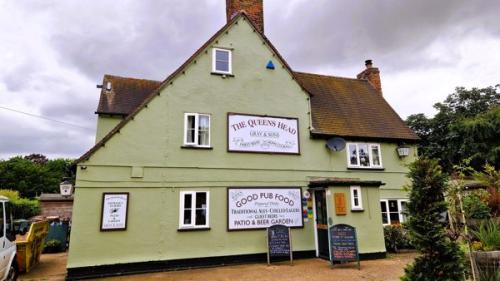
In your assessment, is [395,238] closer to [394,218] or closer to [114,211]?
[394,218]

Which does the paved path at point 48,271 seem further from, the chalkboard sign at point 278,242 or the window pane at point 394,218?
the window pane at point 394,218

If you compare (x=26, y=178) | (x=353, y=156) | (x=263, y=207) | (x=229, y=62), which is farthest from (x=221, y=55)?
A: (x=26, y=178)

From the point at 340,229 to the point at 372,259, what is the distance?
2.37 metres

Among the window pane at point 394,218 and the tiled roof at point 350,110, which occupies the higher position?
the tiled roof at point 350,110

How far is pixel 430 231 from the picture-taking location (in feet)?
20.1

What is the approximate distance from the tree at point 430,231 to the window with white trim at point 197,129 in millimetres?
7959

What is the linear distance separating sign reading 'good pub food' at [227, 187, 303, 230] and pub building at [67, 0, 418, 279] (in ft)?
0.14

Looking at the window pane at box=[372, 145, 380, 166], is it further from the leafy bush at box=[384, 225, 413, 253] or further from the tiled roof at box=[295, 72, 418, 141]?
the leafy bush at box=[384, 225, 413, 253]

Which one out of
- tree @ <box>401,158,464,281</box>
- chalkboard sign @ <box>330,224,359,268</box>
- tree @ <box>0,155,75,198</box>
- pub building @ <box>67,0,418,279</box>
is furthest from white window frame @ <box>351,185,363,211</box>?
tree @ <box>0,155,75,198</box>

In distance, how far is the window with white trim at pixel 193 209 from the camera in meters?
11.3

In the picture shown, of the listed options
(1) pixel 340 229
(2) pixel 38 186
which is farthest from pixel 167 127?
(2) pixel 38 186

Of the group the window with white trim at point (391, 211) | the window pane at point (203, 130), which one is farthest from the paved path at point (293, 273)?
the window pane at point (203, 130)

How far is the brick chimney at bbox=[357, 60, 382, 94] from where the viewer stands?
19.2m

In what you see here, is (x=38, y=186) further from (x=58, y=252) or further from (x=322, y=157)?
(x=322, y=157)
